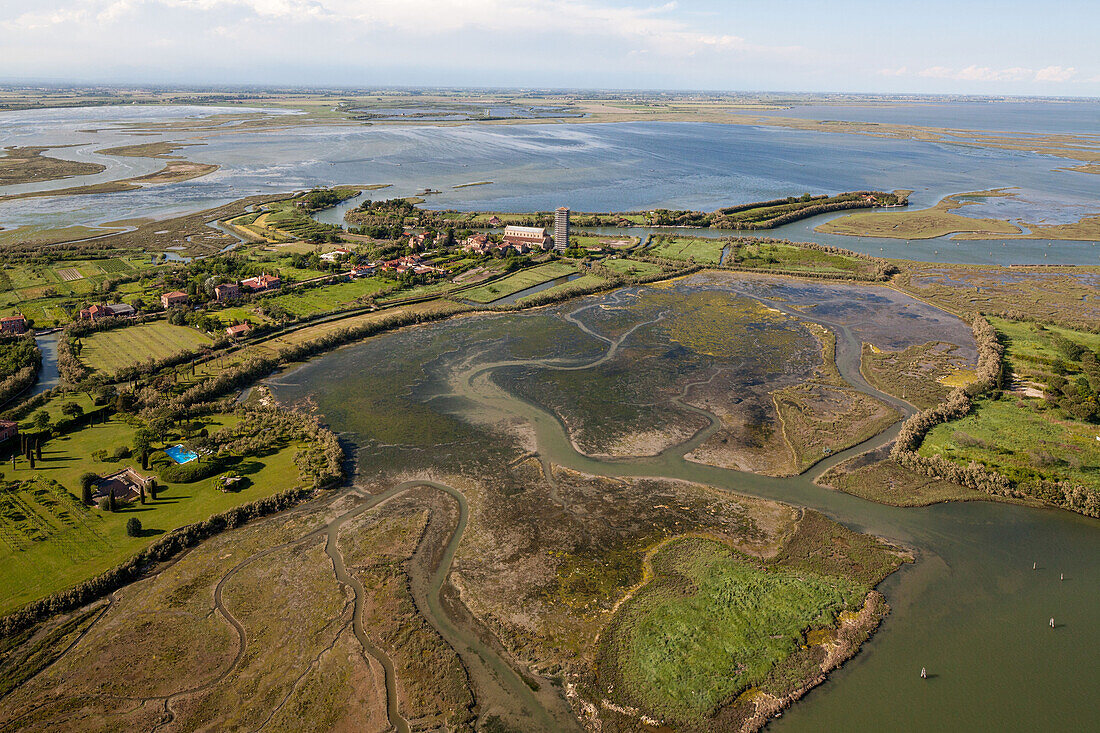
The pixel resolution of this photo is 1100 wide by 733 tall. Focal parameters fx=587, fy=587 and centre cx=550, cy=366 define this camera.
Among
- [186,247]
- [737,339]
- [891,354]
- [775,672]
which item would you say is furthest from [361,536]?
[186,247]

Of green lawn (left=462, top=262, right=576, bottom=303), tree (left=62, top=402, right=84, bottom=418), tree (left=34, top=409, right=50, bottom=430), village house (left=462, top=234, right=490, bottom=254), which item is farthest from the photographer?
village house (left=462, top=234, right=490, bottom=254)

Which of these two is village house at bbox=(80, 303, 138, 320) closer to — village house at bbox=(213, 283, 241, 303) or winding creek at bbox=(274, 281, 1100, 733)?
village house at bbox=(213, 283, 241, 303)

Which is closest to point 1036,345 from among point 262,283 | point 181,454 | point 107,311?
point 181,454

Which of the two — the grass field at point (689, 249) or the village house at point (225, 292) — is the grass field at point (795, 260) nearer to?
the grass field at point (689, 249)

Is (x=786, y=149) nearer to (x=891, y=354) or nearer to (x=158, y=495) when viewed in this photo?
(x=891, y=354)

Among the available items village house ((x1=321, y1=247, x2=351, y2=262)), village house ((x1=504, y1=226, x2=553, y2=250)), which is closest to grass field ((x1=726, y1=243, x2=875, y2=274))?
village house ((x1=504, y1=226, x2=553, y2=250))

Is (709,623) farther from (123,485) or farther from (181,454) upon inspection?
(123,485)
